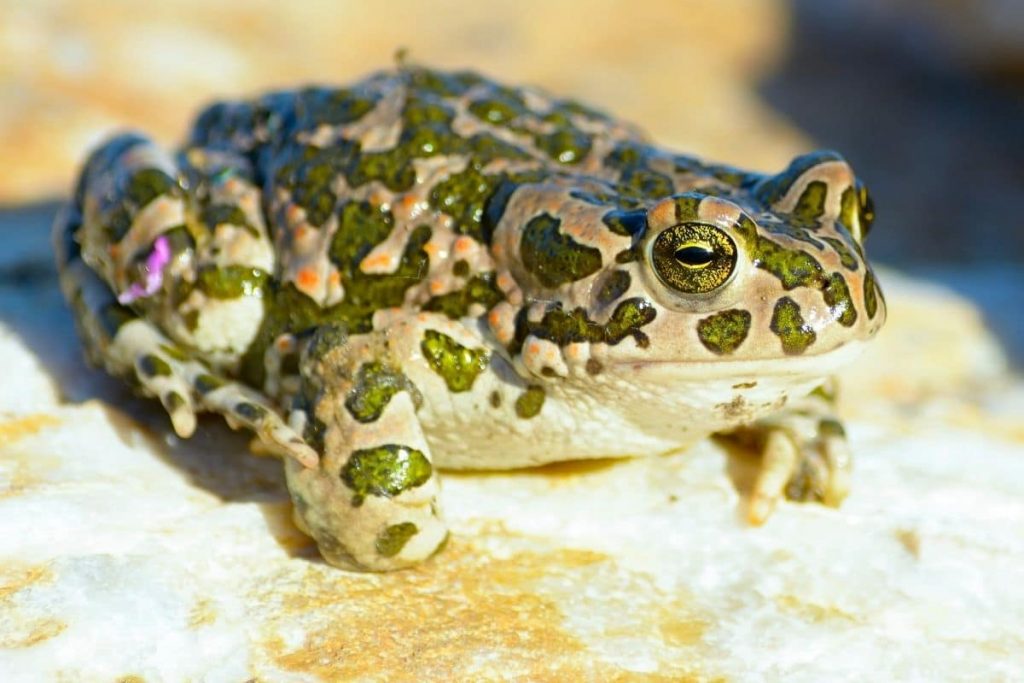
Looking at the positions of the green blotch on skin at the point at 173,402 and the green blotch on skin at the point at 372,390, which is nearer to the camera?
the green blotch on skin at the point at 372,390

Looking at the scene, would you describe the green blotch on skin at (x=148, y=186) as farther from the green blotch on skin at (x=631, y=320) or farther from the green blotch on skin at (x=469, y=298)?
the green blotch on skin at (x=631, y=320)

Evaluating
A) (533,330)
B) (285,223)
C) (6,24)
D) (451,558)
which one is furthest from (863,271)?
(6,24)

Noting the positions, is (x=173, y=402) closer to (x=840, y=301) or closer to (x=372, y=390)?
(x=372, y=390)

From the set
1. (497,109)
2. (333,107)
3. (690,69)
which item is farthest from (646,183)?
(690,69)

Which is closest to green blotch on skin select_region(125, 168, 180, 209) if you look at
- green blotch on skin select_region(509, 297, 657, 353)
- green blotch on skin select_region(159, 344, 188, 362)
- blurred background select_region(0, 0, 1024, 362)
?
green blotch on skin select_region(159, 344, 188, 362)

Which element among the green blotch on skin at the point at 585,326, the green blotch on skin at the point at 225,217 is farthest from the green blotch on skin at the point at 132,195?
the green blotch on skin at the point at 585,326

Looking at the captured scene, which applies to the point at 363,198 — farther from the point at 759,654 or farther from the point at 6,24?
the point at 6,24
